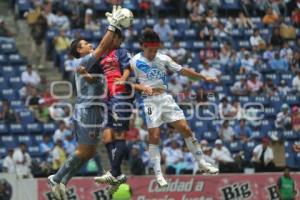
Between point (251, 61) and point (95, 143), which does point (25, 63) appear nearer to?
point (251, 61)

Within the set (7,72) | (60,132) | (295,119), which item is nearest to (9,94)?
(7,72)

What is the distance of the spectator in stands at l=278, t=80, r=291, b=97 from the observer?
2986cm

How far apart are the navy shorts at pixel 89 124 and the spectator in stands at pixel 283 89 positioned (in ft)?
49.0

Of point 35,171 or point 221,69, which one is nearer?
point 35,171

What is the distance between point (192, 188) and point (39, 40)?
961 cm

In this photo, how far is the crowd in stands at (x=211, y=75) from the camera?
26.1 meters

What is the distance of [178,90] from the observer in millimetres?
28375

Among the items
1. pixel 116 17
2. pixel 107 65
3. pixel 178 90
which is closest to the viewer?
pixel 116 17

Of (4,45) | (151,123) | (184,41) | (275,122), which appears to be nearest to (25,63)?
(4,45)

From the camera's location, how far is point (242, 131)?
91.6ft

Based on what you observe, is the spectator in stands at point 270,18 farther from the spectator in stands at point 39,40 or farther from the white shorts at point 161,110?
the white shorts at point 161,110

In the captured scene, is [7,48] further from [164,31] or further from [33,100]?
[164,31]

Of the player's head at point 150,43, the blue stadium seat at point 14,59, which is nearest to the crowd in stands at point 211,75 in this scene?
the blue stadium seat at point 14,59

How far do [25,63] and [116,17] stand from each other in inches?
584
